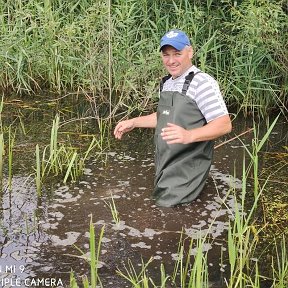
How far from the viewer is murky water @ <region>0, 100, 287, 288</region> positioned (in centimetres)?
363

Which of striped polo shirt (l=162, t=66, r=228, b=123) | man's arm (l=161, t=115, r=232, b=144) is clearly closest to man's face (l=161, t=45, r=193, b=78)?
striped polo shirt (l=162, t=66, r=228, b=123)

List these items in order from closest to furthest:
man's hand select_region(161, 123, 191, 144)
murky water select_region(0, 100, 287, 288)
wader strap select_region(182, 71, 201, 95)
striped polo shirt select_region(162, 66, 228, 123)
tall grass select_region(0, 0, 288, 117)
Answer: murky water select_region(0, 100, 287, 288) < man's hand select_region(161, 123, 191, 144) < striped polo shirt select_region(162, 66, 228, 123) < wader strap select_region(182, 71, 201, 95) < tall grass select_region(0, 0, 288, 117)

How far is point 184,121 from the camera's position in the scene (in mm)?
4254

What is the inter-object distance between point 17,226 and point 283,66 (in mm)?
3704

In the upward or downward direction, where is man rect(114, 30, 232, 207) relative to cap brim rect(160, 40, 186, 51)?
Result: downward

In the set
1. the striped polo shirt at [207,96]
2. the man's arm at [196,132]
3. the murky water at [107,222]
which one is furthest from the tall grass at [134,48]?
the man's arm at [196,132]

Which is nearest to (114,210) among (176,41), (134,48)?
(176,41)

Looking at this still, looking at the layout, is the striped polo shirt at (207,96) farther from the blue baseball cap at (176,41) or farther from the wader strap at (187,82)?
the blue baseball cap at (176,41)

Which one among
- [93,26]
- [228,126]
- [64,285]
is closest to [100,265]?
[64,285]

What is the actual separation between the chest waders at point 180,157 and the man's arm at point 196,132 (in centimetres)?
20

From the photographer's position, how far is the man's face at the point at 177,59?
4.27 metres

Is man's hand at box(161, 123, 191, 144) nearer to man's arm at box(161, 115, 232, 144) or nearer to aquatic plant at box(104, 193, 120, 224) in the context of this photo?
man's arm at box(161, 115, 232, 144)

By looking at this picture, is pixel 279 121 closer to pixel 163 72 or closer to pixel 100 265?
pixel 163 72

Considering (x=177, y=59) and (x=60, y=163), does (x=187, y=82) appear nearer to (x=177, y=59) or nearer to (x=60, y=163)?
(x=177, y=59)
